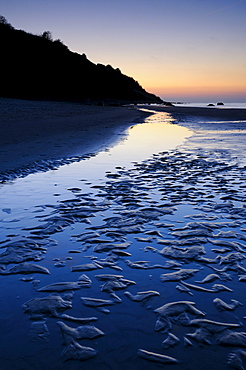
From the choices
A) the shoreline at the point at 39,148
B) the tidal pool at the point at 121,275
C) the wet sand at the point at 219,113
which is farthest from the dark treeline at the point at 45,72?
the tidal pool at the point at 121,275

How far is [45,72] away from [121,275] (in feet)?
346

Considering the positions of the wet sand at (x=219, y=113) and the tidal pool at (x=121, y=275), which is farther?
the wet sand at (x=219, y=113)

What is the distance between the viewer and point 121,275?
11.9 ft

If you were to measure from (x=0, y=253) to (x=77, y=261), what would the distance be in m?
0.98

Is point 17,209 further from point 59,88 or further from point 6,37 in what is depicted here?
point 6,37

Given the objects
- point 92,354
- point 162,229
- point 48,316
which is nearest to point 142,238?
point 162,229

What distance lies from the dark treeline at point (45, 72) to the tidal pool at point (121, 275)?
248 ft

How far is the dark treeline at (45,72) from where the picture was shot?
87.0m

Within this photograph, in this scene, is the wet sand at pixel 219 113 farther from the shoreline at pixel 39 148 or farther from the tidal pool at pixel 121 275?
the tidal pool at pixel 121 275

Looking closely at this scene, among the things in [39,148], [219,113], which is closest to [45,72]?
[219,113]

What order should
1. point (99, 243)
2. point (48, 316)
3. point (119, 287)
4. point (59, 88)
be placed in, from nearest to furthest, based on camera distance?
point (48, 316) → point (119, 287) → point (99, 243) → point (59, 88)

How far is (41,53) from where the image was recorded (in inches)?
4178

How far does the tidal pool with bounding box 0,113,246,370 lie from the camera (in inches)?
98.4

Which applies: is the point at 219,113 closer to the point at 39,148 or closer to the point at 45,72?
the point at 39,148
